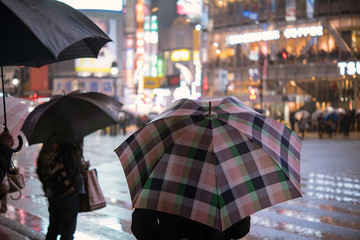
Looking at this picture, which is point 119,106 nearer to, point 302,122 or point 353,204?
point 353,204

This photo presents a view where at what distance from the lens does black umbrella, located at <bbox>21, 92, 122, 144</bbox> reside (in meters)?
5.50

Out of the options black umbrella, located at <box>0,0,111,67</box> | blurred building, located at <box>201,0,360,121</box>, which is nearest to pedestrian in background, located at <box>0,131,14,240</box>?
black umbrella, located at <box>0,0,111,67</box>

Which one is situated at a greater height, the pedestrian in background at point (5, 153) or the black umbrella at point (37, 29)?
the black umbrella at point (37, 29)

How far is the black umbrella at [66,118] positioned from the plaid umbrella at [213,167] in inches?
81.1

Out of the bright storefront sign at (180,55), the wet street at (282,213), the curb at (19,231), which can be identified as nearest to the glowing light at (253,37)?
the bright storefront sign at (180,55)

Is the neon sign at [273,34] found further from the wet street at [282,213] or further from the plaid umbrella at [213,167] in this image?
the plaid umbrella at [213,167]

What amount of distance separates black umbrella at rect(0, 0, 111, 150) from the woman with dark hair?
4.91 feet

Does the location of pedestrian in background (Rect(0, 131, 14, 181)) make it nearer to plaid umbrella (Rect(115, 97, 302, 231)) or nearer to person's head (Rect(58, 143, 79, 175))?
plaid umbrella (Rect(115, 97, 302, 231))

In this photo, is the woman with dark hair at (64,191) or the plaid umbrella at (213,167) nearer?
the plaid umbrella at (213,167)

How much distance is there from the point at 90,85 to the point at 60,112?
50227mm

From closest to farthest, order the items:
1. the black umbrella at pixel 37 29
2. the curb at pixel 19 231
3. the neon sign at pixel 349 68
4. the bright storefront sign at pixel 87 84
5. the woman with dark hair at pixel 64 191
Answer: the black umbrella at pixel 37 29 → the woman with dark hair at pixel 64 191 → the curb at pixel 19 231 → the bright storefront sign at pixel 87 84 → the neon sign at pixel 349 68

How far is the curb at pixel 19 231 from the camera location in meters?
7.37

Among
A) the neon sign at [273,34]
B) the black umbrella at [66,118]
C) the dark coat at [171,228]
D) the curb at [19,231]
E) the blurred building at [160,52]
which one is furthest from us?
the blurred building at [160,52]

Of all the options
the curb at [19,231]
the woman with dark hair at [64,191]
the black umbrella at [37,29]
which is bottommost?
the curb at [19,231]
